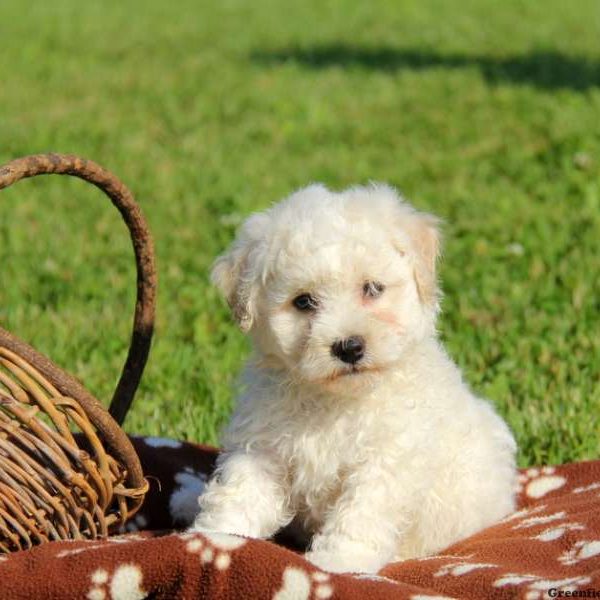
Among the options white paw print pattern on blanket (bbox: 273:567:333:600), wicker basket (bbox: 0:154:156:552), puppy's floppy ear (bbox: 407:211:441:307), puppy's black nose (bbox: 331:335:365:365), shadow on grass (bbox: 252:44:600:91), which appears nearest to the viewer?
white paw print pattern on blanket (bbox: 273:567:333:600)

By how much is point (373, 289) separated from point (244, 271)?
1.47 ft

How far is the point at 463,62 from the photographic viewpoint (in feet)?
49.3

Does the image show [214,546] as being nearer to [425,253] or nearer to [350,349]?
[350,349]

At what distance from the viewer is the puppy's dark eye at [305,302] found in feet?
12.7

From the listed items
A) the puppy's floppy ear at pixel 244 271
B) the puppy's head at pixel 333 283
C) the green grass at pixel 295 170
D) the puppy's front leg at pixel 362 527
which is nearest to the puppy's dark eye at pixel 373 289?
the puppy's head at pixel 333 283

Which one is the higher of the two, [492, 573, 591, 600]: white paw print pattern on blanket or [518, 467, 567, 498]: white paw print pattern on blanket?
[492, 573, 591, 600]: white paw print pattern on blanket

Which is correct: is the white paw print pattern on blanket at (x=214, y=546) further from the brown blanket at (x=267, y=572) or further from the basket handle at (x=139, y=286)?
the basket handle at (x=139, y=286)

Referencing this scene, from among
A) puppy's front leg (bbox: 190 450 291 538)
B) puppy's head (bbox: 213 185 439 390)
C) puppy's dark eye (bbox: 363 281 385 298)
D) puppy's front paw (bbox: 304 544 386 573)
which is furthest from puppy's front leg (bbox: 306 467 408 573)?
puppy's dark eye (bbox: 363 281 385 298)

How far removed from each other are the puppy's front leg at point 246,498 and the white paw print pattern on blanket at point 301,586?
2.17ft

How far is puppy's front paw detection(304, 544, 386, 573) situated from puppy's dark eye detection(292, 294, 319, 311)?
2.59 feet

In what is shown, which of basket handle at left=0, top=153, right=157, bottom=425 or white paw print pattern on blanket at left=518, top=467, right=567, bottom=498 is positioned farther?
white paw print pattern on blanket at left=518, top=467, right=567, bottom=498

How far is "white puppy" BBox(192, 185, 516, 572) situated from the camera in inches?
151

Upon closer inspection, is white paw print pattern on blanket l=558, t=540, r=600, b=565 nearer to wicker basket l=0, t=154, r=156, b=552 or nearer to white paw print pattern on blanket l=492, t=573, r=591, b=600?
white paw print pattern on blanket l=492, t=573, r=591, b=600

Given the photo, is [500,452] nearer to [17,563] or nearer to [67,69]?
[17,563]
